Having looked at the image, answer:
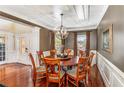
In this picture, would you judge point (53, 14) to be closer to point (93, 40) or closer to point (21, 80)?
point (21, 80)

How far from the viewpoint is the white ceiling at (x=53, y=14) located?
11.2 ft

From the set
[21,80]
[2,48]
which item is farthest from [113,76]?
[2,48]

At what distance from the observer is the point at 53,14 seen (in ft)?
14.0

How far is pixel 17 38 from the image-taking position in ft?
23.8

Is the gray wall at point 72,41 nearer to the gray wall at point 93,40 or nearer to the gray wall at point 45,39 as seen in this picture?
the gray wall at point 93,40

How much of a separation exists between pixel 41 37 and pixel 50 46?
1407 millimetres

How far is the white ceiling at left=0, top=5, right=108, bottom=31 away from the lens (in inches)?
134

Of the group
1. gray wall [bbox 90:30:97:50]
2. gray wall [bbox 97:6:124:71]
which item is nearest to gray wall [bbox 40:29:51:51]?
gray wall [bbox 90:30:97:50]

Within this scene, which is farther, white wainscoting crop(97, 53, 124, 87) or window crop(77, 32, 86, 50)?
window crop(77, 32, 86, 50)

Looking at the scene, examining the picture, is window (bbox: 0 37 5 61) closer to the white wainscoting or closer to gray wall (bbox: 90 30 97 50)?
gray wall (bbox: 90 30 97 50)

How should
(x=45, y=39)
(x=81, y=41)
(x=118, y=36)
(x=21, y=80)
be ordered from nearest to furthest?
(x=118, y=36) < (x=21, y=80) < (x=45, y=39) < (x=81, y=41)
